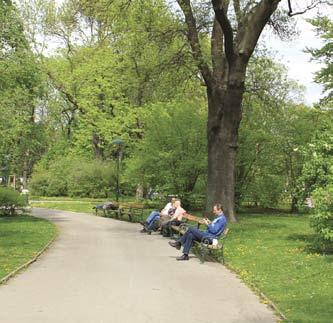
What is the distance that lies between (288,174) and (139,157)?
8404 millimetres

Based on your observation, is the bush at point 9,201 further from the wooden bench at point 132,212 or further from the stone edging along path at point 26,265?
the stone edging along path at point 26,265

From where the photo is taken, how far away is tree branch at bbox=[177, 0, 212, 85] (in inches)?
891

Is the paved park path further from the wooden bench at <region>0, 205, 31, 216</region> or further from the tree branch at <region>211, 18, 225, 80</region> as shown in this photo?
the wooden bench at <region>0, 205, 31, 216</region>

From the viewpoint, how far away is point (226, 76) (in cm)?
2377

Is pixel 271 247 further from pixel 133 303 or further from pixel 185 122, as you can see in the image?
pixel 185 122

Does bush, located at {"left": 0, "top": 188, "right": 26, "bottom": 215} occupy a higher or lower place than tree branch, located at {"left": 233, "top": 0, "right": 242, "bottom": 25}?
lower

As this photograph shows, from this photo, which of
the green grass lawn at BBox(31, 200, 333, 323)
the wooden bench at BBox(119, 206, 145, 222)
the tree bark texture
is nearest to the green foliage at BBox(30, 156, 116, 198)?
the wooden bench at BBox(119, 206, 145, 222)

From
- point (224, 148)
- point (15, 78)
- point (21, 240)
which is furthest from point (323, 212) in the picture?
point (15, 78)

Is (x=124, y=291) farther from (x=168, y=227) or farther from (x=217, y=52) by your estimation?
(x=217, y=52)

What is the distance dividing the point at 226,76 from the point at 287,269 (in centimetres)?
1315

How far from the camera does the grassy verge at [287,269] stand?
8.47 metres

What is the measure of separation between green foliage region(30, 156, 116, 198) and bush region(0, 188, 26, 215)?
1772cm

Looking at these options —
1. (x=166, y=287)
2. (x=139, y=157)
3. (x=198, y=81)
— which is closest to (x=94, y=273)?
(x=166, y=287)

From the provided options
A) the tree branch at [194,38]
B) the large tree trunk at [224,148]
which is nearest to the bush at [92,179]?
the large tree trunk at [224,148]
